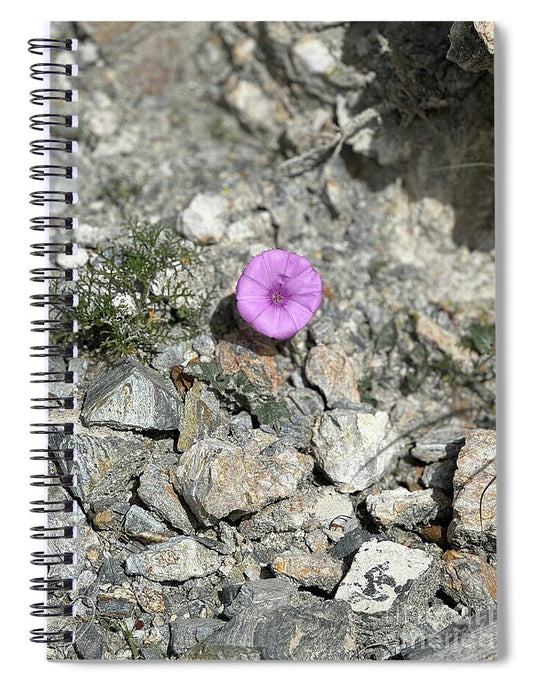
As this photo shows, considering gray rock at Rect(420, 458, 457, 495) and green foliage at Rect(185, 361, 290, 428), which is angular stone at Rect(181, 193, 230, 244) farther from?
gray rock at Rect(420, 458, 457, 495)

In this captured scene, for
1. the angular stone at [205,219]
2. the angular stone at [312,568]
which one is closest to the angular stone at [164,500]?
the angular stone at [312,568]

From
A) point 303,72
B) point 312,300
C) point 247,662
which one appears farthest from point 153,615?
point 303,72

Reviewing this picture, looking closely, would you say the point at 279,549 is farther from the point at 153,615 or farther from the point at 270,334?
the point at 270,334

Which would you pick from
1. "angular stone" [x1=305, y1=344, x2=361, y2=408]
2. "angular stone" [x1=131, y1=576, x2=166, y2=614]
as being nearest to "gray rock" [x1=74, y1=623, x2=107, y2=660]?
"angular stone" [x1=131, y1=576, x2=166, y2=614]

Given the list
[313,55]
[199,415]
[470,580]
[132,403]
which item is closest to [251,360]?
[199,415]

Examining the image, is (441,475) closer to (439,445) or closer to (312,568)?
(439,445)

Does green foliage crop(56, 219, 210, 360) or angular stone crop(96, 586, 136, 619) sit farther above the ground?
green foliage crop(56, 219, 210, 360)

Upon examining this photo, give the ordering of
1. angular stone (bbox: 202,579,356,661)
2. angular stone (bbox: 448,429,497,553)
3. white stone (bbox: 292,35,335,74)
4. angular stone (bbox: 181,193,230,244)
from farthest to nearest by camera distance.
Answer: white stone (bbox: 292,35,335,74) → angular stone (bbox: 181,193,230,244) → angular stone (bbox: 448,429,497,553) → angular stone (bbox: 202,579,356,661)
